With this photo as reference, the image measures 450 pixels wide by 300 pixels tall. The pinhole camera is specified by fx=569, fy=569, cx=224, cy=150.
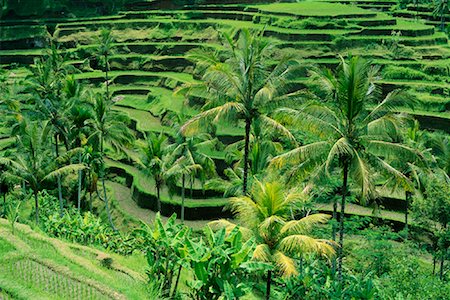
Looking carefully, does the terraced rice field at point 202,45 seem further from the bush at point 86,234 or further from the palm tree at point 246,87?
the palm tree at point 246,87

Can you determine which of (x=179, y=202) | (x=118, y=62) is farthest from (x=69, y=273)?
(x=118, y=62)

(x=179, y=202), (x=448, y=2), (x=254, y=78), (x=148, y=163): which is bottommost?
(x=179, y=202)

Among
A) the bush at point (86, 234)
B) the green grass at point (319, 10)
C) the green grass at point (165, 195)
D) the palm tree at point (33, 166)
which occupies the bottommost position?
the green grass at point (165, 195)

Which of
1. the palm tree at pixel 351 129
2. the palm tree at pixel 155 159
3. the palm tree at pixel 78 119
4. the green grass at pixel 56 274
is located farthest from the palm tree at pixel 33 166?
the palm tree at pixel 351 129

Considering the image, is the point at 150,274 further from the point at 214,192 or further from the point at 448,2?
the point at 448,2

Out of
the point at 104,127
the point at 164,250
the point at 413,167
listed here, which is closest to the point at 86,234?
the point at 164,250

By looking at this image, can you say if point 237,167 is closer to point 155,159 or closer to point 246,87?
point 155,159
